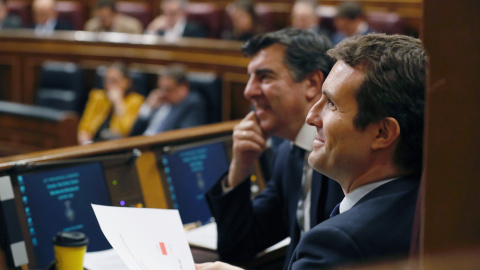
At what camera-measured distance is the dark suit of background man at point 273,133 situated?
1.62 m

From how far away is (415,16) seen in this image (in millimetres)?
5027

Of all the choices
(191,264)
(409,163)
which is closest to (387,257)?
(409,163)

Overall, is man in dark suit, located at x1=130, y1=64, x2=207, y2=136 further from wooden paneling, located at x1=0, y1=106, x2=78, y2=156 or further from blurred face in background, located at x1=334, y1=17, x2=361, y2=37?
blurred face in background, located at x1=334, y1=17, x2=361, y2=37

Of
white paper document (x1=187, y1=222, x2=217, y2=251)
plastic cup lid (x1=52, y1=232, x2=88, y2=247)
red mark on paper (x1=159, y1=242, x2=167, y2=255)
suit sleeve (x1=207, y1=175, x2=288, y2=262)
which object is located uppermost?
red mark on paper (x1=159, y1=242, x2=167, y2=255)

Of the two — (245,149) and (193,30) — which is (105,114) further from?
(245,149)

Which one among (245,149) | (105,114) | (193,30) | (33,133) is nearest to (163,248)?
(245,149)

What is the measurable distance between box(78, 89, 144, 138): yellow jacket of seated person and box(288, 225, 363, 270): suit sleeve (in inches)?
137

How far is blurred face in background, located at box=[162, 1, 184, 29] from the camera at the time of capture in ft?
19.4

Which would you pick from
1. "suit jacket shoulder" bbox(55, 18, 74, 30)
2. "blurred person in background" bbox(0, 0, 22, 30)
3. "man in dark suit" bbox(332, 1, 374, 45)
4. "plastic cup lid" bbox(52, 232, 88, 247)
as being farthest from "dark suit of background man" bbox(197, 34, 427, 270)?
"blurred person in background" bbox(0, 0, 22, 30)

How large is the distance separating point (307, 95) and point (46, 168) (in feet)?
2.13

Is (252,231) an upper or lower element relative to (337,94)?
lower

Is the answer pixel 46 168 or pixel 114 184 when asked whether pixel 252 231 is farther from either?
pixel 46 168

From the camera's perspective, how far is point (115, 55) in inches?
196

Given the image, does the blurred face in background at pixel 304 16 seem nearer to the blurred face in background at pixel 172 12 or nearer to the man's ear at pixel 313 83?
the blurred face in background at pixel 172 12
